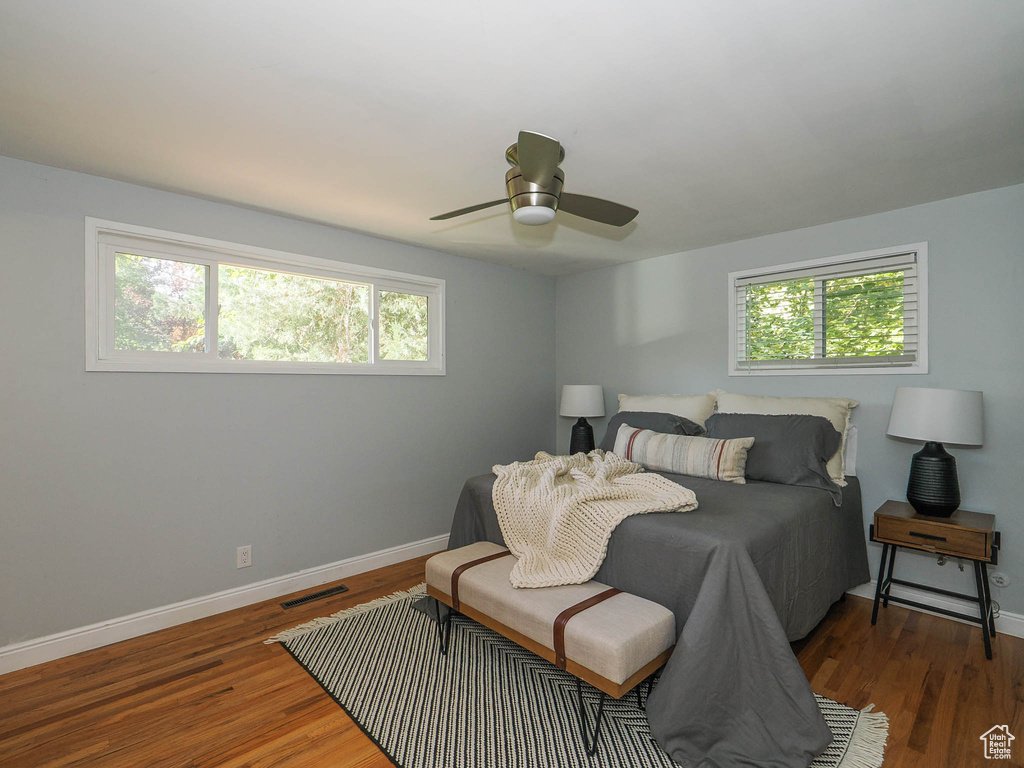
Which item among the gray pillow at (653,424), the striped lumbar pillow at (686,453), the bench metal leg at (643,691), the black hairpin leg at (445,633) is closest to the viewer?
the bench metal leg at (643,691)

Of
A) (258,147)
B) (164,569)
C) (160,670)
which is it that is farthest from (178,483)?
(258,147)

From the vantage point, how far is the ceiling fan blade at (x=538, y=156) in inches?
66.1

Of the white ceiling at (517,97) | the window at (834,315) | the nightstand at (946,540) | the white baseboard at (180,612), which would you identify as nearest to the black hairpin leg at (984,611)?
the nightstand at (946,540)

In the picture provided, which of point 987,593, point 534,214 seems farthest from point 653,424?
point 534,214

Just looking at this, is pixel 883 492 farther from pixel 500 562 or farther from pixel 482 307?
pixel 482 307

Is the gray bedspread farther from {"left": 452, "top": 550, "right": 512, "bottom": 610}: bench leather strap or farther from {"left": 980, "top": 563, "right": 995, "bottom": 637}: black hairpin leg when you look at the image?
{"left": 980, "top": 563, "right": 995, "bottom": 637}: black hairpin leg

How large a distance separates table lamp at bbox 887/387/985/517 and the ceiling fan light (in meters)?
2.14

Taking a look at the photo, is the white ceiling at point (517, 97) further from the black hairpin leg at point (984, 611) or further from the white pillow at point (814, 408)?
the black hairpin leg at point (984, 611)

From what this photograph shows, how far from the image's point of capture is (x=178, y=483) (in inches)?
113

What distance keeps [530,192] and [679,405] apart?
2.22 m

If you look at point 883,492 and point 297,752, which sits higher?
point 883,492

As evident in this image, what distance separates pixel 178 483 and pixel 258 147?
5.97 feet

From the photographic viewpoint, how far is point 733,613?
1.88 meters

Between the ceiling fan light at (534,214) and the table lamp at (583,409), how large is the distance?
241cm
